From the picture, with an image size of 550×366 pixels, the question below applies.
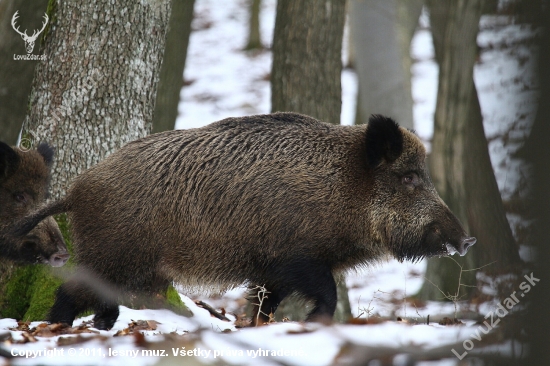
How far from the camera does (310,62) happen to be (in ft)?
27.8

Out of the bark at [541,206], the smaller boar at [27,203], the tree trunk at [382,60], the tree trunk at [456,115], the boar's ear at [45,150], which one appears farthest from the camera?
the tree trunk at [382,60]

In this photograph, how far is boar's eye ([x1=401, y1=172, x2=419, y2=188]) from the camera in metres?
5.61

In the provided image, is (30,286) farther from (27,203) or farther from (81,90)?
(81,90)

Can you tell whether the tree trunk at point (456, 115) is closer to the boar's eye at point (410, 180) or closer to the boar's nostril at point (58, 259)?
the boar's eye at point (410, 180)

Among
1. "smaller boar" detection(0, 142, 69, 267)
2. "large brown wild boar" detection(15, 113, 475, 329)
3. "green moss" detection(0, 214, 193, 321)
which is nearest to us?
"large brown wild boar" detection(15, 113, 475, 329)

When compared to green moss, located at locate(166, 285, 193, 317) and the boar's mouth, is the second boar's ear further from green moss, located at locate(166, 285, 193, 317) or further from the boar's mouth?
green moss, located at locate(166, 285, 193, 317)

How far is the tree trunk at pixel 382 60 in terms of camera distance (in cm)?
1351

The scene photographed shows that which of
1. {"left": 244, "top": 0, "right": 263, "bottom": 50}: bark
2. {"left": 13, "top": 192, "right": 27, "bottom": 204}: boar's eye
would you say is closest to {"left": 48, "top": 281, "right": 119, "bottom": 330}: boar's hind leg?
{"left": 13, "top": 192, "right": 27, "bottom": 204}: boar's eye

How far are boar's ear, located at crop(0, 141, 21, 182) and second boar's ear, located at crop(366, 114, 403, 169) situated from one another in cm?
309

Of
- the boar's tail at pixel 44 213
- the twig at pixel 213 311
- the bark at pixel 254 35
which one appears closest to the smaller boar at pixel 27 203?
the boar's tail at pixel 44 213

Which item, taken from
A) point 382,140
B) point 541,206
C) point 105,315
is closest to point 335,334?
point 541,206

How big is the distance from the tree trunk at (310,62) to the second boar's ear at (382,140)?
290 cm

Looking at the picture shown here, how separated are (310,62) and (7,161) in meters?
4.10

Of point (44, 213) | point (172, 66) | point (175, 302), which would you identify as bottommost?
point (175, 302)
